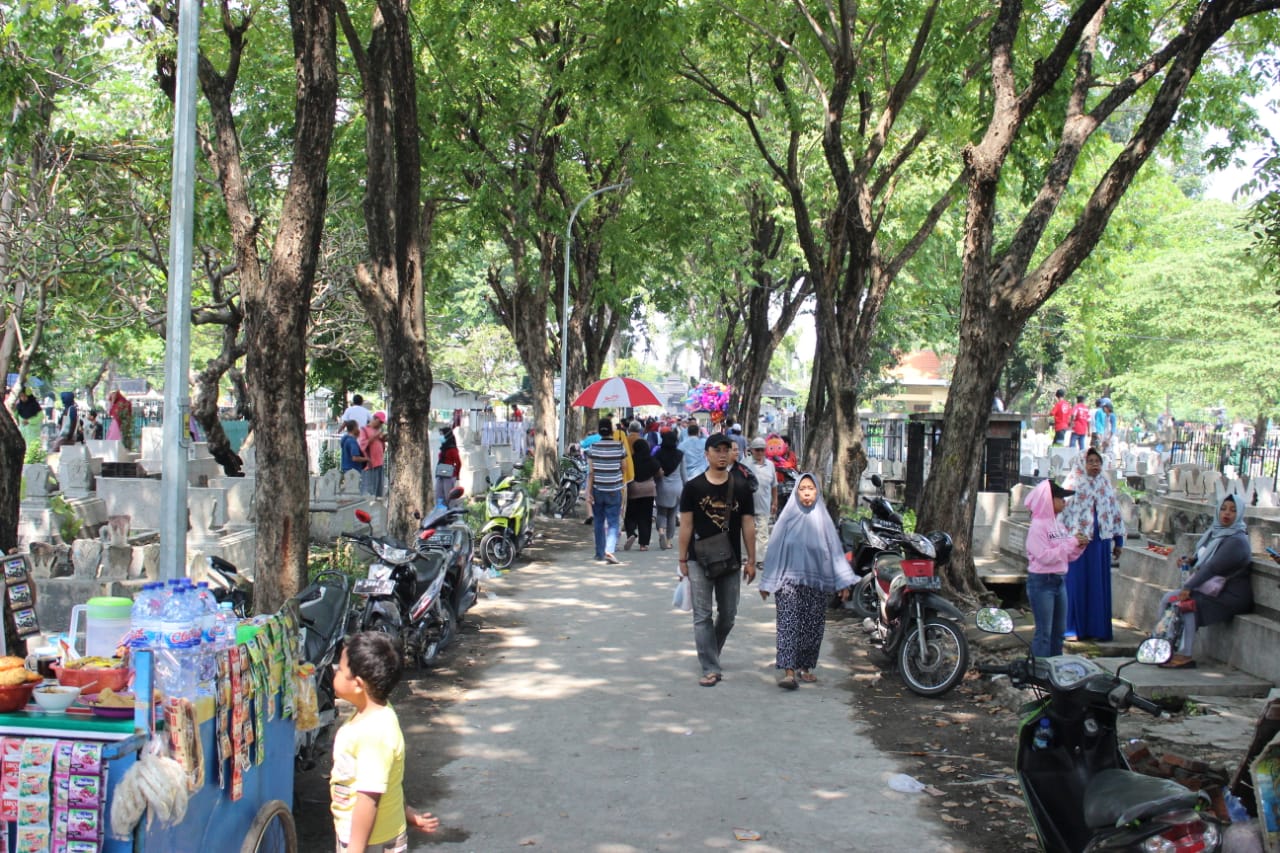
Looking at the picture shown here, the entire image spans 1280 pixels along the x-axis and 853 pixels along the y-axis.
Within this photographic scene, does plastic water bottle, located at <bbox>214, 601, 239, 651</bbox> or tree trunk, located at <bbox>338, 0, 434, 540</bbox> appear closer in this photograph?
plastic water bottle, located at <bbox>214, 601, 239, 651</bbox>

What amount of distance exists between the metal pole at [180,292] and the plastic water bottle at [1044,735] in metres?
5.38

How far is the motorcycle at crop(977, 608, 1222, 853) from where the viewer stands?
4.06m

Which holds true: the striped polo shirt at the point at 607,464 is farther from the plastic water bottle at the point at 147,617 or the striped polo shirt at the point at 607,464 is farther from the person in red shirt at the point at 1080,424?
the person in red shirt at the point at 1080,424

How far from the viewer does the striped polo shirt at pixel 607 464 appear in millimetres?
15438

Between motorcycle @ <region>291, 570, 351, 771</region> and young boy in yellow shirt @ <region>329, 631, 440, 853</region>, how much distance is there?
2224 mm

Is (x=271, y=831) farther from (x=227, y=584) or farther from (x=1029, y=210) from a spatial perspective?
(x=1029, y=210)

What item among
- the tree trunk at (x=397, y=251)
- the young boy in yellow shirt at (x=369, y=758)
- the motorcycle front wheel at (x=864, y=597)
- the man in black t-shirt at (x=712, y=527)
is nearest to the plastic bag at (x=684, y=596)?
the man in black t-shirt at (x=712, y=527)

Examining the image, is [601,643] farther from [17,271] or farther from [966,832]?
[17,271]

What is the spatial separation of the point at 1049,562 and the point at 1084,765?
14.5ft

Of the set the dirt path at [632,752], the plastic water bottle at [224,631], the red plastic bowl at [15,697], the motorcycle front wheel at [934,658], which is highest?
the plastic water bottle at [224,631]

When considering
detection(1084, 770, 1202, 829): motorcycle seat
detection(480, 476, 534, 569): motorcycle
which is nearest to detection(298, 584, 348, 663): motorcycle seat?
detection(1084, 770, 1202, 829): motorcycle seat

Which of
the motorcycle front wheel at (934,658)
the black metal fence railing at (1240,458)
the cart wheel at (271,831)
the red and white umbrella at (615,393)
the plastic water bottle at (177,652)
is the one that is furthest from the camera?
the red and white umbrella at (615,393)

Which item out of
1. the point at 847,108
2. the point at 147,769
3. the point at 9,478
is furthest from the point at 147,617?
the point at 847,108

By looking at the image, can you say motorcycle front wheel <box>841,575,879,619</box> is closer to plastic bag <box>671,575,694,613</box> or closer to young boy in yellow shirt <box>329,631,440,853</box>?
plastic bag <box>671,575,694,613</box>
